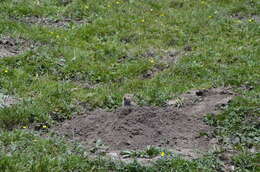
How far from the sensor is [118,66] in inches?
365

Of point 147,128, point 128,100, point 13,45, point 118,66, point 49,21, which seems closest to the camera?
point 147,128

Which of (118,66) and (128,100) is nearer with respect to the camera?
(128,100)

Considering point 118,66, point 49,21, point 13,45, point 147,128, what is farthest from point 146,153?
point 49,21

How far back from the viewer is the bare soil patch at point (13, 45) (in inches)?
368

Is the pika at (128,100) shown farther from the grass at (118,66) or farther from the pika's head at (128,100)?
the grass at (118,66)

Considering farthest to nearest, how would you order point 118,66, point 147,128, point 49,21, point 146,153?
point 49,21, point 118,66, point 147,128, point 146,153

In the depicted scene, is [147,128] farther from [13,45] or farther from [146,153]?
[13,45]

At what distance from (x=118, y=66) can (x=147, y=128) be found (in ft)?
8.34

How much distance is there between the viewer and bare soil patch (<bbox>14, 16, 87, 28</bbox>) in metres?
10.9

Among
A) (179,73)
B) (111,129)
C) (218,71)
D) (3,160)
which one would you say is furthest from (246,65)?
(3,160)

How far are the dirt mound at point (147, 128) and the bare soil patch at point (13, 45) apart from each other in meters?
2.62

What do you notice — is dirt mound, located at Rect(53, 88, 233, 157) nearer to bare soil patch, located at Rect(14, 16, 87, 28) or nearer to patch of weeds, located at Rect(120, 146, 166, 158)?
patch of weeds, located at Rect(120, 146, 166, 158)

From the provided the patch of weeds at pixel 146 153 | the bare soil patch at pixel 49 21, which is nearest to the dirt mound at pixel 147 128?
the patch of weeds at pixel 146 153

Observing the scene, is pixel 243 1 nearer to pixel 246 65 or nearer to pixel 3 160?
pixel 246 65
